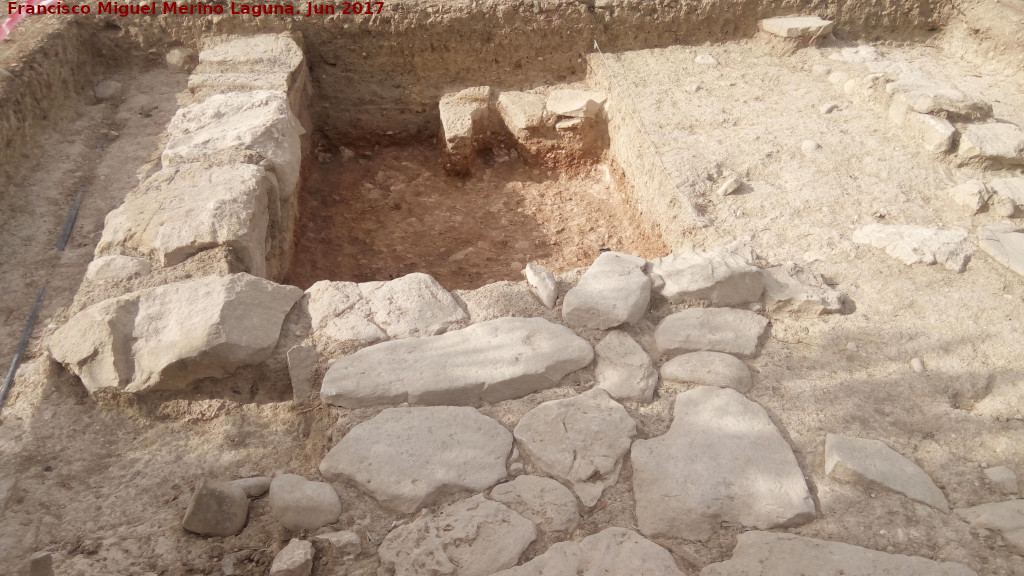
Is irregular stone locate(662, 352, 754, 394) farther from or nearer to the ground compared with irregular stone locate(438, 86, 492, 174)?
nearer to the ground

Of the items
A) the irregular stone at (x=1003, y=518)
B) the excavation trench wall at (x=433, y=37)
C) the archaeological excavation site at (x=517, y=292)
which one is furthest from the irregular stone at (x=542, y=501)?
the excavation trench wall at (x=433, y=37)

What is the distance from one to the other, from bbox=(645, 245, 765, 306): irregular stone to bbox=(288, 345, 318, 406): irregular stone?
48.7 inches

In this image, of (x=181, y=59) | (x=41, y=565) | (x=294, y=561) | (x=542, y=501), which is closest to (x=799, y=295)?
(x=542, y=501)

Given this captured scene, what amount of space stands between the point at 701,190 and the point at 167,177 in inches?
91.9

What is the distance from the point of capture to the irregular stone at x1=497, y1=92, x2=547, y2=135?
13.5ft

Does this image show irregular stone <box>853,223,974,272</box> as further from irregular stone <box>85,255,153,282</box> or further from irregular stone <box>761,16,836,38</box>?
irregular stone <box>85,255,153,282</box>

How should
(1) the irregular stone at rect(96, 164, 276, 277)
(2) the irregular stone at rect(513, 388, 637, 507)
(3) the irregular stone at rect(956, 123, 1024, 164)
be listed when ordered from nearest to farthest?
1. (2) the irregular stone at rect(513, 388, 637, 507)
2. (1) the irregular stone at rect(96, 164, 276, 277)
3. (3) the irregular stone at rect(956, 123, 1024, 164)

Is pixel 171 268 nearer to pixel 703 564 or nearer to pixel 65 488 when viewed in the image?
pixel 65 488

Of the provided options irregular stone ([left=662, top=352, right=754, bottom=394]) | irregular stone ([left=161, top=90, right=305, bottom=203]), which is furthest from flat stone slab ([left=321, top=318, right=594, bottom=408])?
irregular stone ([left=161, top=90, right=305, bottom=203])

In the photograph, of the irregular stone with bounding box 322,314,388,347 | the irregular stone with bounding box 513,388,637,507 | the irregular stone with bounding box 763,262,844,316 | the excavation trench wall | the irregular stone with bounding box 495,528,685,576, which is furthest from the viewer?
the excavation trench wall

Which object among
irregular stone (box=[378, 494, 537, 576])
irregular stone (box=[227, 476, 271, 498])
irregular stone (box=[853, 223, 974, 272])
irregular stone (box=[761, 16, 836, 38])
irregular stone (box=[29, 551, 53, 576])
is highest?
irregular stone (box=[761, 16, 836, 38])

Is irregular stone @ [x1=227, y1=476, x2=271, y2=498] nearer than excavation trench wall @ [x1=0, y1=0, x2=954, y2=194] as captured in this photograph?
Yes

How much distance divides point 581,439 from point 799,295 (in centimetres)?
105

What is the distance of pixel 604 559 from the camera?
167 centimetres
